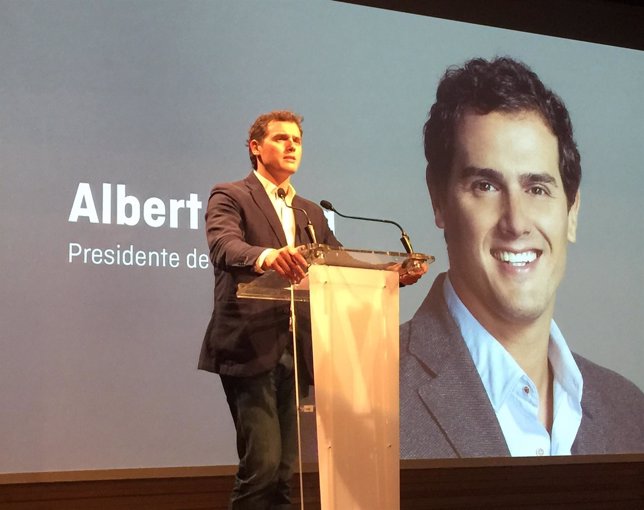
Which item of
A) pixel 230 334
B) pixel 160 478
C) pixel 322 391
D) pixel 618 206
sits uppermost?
pixel 618 206

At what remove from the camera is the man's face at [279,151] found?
285cm

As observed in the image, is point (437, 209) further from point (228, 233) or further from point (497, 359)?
point (228, 233)

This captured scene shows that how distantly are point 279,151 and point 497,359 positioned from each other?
5.91ft

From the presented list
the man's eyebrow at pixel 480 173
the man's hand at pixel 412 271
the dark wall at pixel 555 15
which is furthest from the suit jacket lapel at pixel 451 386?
the man's hand at pixel 412 271

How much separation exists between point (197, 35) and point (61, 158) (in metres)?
0.80

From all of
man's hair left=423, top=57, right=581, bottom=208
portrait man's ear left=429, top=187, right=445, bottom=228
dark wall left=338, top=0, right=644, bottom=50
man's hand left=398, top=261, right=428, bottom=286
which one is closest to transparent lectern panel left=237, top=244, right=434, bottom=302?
man's hand left=398, top=261, right=428, bottom=286

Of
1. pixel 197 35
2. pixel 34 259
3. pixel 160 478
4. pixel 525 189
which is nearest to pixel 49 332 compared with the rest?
pixel 34 259

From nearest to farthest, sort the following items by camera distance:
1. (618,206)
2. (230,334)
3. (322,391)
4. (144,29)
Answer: (322,391)
(230,334)
(144,29)
(618,206)

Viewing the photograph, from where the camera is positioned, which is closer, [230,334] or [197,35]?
[230,334]

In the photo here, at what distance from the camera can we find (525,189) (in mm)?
4219

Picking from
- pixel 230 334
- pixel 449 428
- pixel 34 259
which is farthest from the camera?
pixel 449 428

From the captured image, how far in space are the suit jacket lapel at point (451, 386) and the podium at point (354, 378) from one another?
1787mm

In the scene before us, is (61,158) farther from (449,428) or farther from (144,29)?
Result: (449,428)

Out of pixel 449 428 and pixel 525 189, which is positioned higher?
pixel 525 189
